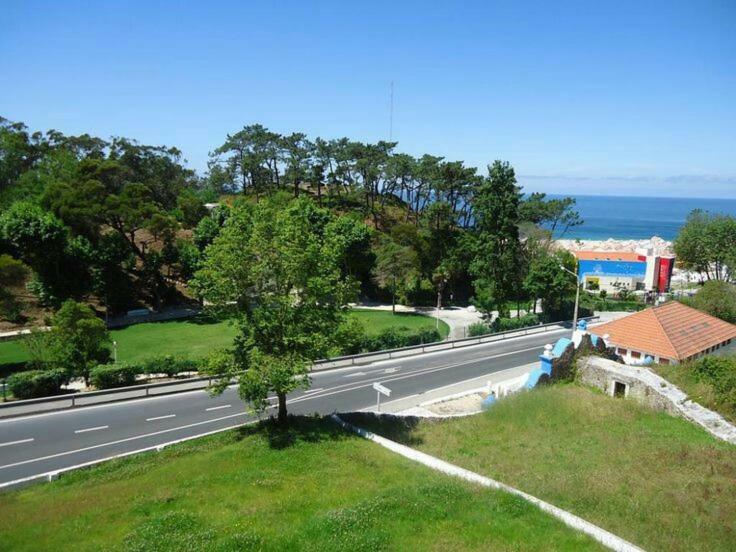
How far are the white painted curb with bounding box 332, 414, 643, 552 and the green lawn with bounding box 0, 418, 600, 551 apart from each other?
0.33 metres

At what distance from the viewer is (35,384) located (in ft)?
78.3

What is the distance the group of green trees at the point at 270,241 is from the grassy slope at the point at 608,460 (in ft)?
19.4

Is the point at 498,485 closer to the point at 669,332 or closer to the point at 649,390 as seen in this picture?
the point at 649,390

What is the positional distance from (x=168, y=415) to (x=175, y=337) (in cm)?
1964

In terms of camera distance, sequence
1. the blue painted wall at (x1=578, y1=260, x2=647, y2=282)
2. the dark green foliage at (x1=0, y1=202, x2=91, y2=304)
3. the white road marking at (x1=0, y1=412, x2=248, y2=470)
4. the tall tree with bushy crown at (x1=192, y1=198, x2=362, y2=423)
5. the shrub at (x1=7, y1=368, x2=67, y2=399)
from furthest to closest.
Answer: the blue painted wall at (x1=578, y1=260, x2=647, y2=282) → the dark green foliage at (x1=0, y1=202, x2=91, y2=304) → the shrub at (x1=7, y1=368, x2=67, y2=399) → the white road marking at (x1=0, y1=412, x2=248, y2=470) → the tall tree with bushy crown at (x1=192, y1=198, x2=362, y2=423)

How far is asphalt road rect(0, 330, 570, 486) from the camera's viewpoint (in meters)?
17.8

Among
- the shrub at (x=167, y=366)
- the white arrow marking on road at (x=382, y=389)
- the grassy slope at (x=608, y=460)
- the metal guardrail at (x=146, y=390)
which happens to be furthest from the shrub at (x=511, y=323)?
the white arrow marking on road at (x=382, y=389)

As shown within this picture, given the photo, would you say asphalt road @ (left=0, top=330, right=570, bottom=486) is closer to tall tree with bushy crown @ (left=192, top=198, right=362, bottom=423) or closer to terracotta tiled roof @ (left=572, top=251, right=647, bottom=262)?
tall tree with bushy crown @ (left=192, top=198, right=362, bottom=423)

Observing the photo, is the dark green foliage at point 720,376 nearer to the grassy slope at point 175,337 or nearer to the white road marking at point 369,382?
the white road marking at point 369,382

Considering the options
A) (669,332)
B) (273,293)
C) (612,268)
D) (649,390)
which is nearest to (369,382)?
(273,293)

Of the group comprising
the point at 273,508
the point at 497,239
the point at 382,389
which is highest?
the point at 497,239

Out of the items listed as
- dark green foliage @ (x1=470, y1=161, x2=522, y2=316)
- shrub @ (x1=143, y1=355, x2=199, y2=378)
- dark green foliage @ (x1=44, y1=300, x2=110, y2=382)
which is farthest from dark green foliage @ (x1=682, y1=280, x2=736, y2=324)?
dark green foliage @ (x1=44, y1=300, x2=110, y2=382)

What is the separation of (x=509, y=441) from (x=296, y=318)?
8.07 meters

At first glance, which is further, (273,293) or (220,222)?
(220,222)
